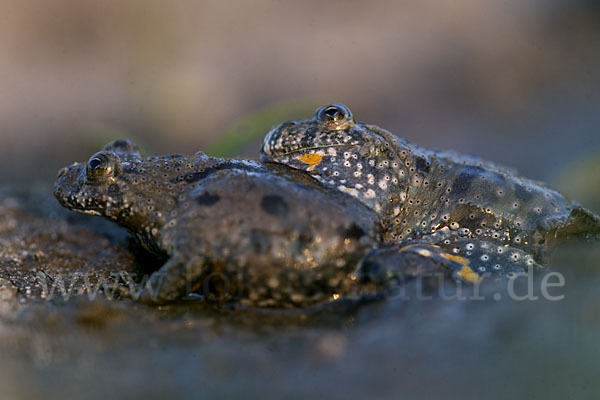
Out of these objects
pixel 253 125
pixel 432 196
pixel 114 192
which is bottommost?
pixel 114 192

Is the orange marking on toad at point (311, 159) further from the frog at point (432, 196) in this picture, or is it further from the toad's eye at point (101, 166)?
the toad's eye at point (101, 166)

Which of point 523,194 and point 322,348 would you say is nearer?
point 322,348

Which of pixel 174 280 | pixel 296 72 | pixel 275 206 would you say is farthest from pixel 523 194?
pixel 296 72

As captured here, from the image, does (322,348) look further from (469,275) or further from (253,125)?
(253,125)

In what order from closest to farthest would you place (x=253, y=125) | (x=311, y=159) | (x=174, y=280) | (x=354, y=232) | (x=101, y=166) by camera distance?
(x=174, y=280) → (x=354, y=232) → (x=101, y=166) → (x=311, y=159) → (x=253, y=125)

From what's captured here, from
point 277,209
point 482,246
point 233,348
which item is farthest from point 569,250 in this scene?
point 233,348

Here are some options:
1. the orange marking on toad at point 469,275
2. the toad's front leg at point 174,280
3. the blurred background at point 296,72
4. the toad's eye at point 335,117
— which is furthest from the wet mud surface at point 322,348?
the blurred background at point 296,72

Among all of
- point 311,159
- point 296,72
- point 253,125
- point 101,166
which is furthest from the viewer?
point 296,72
